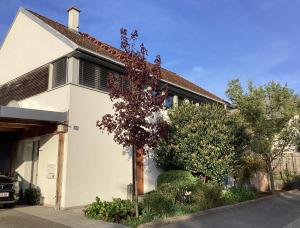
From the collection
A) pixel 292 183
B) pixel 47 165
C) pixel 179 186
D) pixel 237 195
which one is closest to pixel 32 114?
pixel 47 165

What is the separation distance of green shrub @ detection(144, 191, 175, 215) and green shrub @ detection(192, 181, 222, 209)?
1.30 metres

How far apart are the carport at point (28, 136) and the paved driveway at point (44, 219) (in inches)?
33.8

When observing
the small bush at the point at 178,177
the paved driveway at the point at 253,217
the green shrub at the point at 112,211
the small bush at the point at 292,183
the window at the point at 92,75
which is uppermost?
the window at the point at 92,75

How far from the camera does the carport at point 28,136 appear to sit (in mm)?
11188

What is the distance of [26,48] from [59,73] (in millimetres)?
3842

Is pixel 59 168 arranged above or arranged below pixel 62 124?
below

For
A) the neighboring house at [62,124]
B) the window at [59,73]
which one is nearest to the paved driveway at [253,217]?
the neighboring house at [62,124]

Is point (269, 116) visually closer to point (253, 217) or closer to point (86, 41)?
point (253, 217)

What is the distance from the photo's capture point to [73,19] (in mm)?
17750

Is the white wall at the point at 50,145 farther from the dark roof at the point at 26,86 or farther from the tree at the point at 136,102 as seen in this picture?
the tree at the point at 136,102

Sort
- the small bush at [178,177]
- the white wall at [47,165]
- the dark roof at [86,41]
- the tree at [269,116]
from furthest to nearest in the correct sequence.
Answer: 1. the tree at [269,116]
2. the dark roof at [86,41]
3. the small bush at [178,177]
4. the white wall at [47,165]

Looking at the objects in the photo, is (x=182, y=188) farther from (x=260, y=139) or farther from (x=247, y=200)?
(x=260, y=139)

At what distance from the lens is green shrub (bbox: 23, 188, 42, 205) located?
12633 mm

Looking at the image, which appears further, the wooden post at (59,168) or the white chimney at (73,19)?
the white chimney at (73,19)
